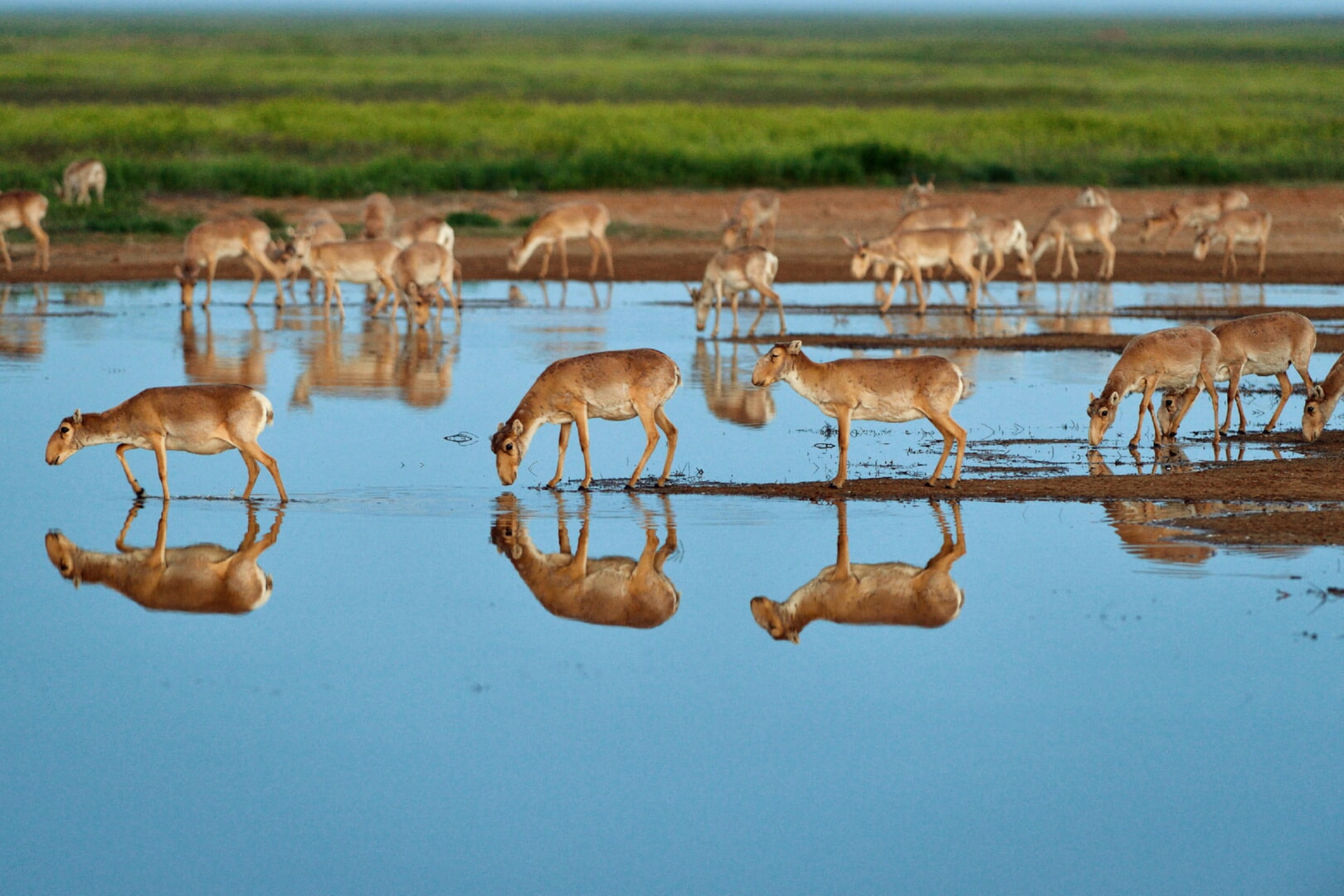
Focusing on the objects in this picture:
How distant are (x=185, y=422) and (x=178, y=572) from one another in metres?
1.67

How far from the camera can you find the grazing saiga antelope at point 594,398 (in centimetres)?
1302

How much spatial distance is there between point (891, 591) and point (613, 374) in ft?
10.4

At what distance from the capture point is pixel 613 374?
13.0 m

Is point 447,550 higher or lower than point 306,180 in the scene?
lower

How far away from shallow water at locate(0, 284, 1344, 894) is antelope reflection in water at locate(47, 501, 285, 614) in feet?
0.14

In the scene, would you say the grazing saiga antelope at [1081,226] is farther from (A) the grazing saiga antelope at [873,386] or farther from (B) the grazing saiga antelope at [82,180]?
(A) the grazing saiga antelope at [873,386]

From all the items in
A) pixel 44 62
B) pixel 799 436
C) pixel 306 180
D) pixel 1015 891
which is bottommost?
pixel 1015 891

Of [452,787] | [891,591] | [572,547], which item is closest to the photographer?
[452,787]

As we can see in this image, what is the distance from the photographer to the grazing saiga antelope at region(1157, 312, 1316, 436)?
627 inches

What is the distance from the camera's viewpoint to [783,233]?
39969 millimetres

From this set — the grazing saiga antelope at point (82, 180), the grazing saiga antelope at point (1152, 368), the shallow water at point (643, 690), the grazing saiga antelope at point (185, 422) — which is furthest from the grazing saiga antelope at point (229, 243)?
the grazing saiga antelope at point (1152, 368)

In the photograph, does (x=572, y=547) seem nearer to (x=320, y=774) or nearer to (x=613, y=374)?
(x=613, y=374)

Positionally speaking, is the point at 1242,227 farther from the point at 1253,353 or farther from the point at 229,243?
the point at 1253,353

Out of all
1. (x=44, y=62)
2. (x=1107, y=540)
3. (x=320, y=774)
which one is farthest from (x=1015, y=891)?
(x=44, y=62)
